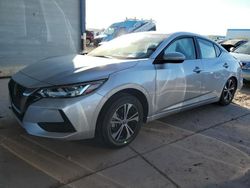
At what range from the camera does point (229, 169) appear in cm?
336

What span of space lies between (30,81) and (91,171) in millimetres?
1276

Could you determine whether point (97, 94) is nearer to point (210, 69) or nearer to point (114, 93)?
point (114, 93)

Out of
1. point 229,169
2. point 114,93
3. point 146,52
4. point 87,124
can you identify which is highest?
point 146,52

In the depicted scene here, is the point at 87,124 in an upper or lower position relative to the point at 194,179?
upper

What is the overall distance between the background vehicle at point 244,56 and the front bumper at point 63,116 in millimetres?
6389

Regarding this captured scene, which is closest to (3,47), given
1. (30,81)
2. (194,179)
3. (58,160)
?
(30,81)

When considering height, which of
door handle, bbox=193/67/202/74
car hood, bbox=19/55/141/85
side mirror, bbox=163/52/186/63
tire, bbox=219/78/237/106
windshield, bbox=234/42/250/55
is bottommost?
tire, bbox=219/78/237/106

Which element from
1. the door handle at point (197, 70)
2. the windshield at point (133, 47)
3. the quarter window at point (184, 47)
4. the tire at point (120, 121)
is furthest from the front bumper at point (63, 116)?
the door handle at point (197, 70)

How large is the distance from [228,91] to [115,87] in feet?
11.3

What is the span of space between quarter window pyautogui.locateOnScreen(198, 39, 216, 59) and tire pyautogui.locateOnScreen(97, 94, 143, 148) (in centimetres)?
189

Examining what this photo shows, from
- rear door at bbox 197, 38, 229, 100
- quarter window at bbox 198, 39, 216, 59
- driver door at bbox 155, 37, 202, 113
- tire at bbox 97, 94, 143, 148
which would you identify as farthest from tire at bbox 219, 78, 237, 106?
tire at bbox 97, 94, 143, 148

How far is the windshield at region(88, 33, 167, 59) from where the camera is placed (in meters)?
4.03

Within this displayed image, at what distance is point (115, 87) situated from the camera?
3.34 metres

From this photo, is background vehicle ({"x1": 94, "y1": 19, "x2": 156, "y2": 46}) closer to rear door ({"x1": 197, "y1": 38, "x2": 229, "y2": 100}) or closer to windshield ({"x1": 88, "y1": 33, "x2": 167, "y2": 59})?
rear door ({"x1": 197, "y1": 38, "x2": 229, "y2": 100})
